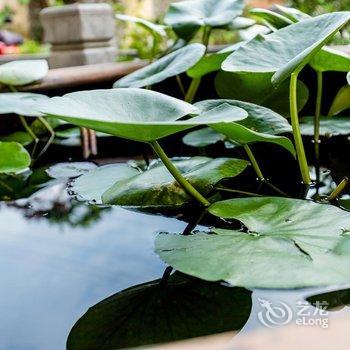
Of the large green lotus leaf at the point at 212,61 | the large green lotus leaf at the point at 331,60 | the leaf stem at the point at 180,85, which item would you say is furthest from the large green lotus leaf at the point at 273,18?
the leaf stem at the point at 180,85

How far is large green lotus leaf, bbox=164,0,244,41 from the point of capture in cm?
145

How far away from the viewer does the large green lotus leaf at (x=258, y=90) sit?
Answer: 1097 mm

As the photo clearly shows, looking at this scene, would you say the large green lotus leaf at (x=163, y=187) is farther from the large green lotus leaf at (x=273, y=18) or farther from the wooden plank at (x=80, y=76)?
the wooden plank at (x=80, y=76)

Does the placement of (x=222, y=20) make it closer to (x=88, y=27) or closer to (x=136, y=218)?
(x=136, y=218)

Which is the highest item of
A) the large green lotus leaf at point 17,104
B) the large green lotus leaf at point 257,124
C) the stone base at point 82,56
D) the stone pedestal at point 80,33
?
the large green lotus leaf at point 257,124

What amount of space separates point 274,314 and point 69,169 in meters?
0.75

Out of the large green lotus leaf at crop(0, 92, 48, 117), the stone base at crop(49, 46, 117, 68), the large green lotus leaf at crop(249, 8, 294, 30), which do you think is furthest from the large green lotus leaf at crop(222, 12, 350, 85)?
the stone base at crop(49, 46, 117, 68)

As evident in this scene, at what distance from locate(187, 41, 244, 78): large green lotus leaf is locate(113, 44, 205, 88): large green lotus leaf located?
5cm

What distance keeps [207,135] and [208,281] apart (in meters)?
0.80

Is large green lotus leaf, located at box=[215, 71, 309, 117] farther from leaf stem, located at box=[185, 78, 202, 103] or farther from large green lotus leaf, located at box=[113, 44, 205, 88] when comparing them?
leaf stem, located at box=[185, 78, 202, 103]

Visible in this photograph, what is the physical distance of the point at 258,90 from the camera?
3.69ft

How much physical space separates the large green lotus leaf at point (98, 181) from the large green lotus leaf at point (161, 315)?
343mm

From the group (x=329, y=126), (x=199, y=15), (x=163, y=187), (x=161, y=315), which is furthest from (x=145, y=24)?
(x=161, y=315)

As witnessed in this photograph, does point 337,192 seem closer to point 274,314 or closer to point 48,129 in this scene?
point 274,314
